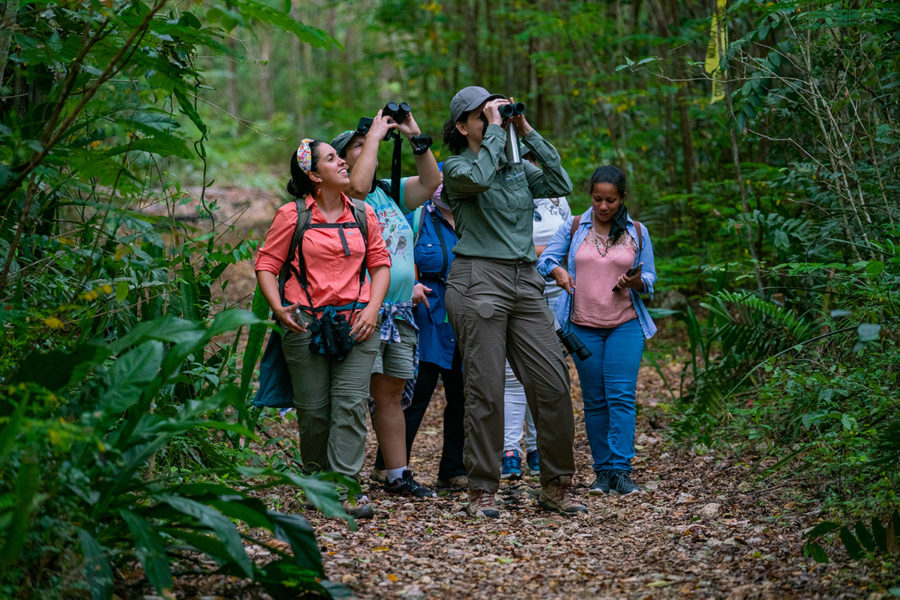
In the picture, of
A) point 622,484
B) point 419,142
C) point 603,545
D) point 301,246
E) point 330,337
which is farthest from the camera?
point 622,484

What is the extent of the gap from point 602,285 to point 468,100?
1.36 metres

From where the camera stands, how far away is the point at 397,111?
4.83 meters

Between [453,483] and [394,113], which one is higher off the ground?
[394,113]

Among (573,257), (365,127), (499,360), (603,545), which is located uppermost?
(365,127)

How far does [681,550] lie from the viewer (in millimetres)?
3912

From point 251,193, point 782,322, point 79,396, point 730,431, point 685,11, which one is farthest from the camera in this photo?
point 251,193

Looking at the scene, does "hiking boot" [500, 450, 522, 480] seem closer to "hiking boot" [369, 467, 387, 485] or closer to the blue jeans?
the blue jeans

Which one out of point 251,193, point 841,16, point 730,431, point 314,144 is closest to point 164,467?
point 314,144

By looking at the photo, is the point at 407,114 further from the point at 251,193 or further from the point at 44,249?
the point at 251,193

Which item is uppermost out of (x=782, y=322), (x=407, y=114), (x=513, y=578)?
(x=407, y=114)

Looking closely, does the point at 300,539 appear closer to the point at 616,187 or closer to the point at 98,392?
the point at 98,392

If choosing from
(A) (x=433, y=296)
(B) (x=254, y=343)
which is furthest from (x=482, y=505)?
(B) (x=254, y=343)

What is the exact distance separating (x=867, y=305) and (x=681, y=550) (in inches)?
70.4

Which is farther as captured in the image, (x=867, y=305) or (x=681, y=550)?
(x=867, y=305)
